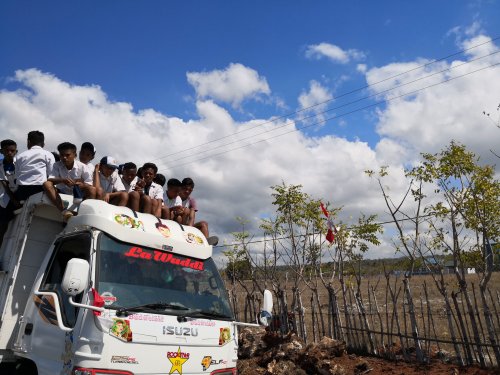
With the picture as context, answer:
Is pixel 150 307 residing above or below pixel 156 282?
below

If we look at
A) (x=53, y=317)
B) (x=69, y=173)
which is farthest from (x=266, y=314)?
(x=69, y=173)

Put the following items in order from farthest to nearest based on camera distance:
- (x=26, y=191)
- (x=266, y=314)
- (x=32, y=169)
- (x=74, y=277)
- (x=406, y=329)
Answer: (x=406, y=329)
(x=32, y=169)
(x=26, y=191)
(x=266, y=314)
(x=74, y=277)

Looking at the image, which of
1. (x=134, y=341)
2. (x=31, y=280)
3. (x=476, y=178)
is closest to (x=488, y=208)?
(x=476, y=178)

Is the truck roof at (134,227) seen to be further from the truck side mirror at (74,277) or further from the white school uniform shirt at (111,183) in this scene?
the white school uniform shirt at (111,183)

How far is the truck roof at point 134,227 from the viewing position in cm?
474

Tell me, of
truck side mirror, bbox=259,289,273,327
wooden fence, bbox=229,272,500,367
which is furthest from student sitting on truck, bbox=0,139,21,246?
wooden fence, bbox=229,272,500,367

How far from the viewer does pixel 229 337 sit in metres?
4.89

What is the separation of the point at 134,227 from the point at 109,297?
36.9 inches

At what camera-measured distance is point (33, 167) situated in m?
5.73

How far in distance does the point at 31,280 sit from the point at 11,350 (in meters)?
0.76

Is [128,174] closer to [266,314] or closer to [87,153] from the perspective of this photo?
[87,153]

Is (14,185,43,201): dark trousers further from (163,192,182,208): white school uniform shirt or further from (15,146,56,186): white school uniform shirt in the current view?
(163,192,182,208): white school uniform shirt

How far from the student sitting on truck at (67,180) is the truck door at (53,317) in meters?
0.43

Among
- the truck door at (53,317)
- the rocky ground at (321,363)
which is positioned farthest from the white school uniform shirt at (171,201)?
the rocky ground at (321,363)
